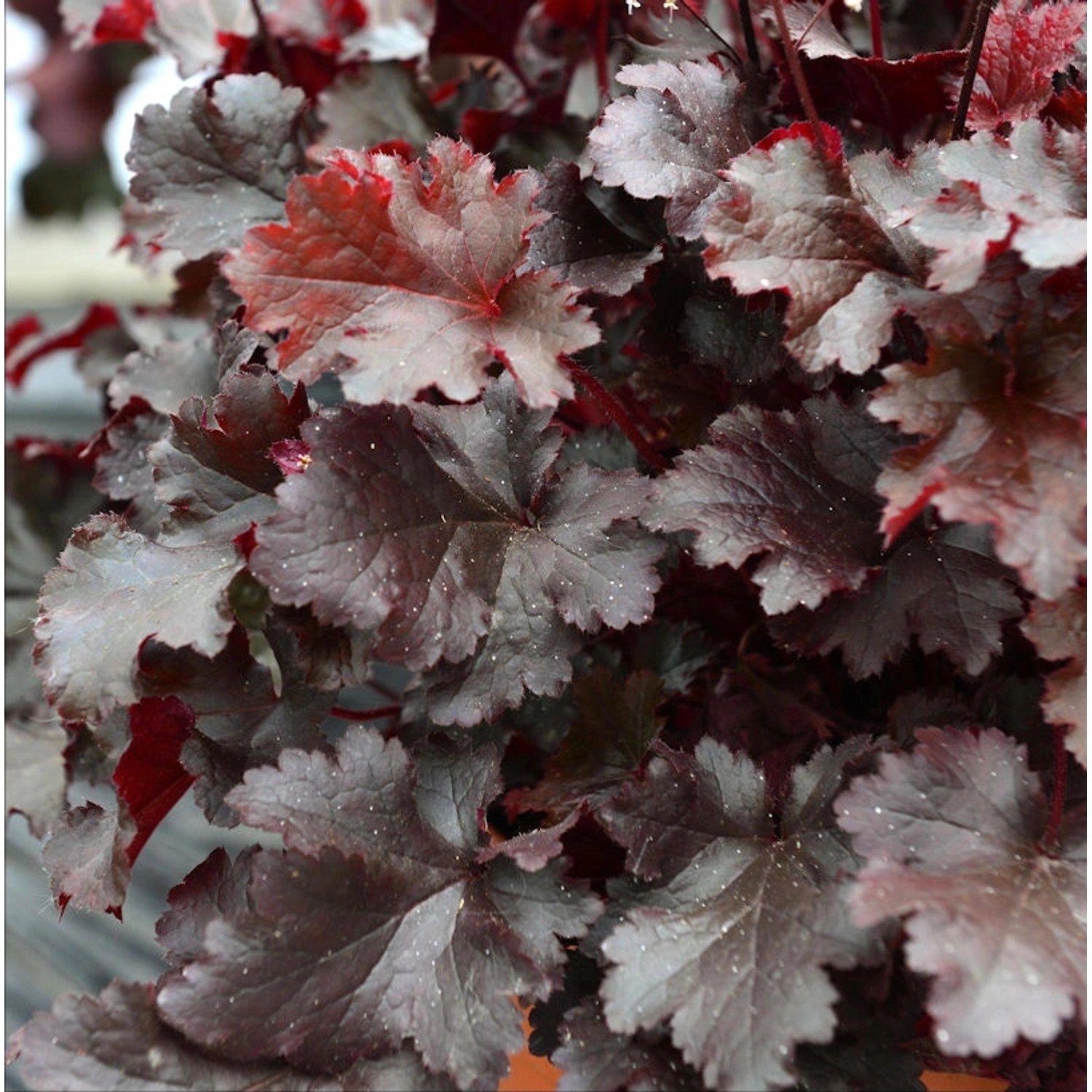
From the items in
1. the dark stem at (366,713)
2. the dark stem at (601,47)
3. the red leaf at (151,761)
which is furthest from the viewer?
the dark stem at (601,47)

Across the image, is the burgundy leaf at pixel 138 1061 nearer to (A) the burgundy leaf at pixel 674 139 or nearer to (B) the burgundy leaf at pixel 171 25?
(A) the burgundy leaf at pixel 674 139

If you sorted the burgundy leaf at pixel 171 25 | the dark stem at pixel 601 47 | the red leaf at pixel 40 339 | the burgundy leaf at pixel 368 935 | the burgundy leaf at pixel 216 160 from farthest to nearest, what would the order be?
the red leaf at pixel 40 339 < the burgundy leaf at pixel 171 25 < the dark stem at pixel 601 47 < the burgundy leaf at pixel 216 160 < the burgundy leaf at pixel 368 935

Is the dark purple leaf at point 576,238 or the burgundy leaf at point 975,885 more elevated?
the dark purple leaf at point 576,238

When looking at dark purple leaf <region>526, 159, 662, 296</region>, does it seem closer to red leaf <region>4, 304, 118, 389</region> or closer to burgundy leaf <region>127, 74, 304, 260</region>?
burgundy leaf <region>127, 74, 304, 260</region>

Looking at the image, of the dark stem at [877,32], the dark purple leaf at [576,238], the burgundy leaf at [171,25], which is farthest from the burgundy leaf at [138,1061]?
the burgundy leaf at [171,25]

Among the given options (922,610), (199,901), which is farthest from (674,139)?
(199,901)

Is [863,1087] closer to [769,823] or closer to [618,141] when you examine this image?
[769,823]

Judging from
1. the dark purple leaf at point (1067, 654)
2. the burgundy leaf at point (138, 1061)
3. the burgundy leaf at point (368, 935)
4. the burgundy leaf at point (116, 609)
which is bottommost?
the burgundy leaf at point (138, 1061)

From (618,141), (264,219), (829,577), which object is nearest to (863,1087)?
(829,577)
